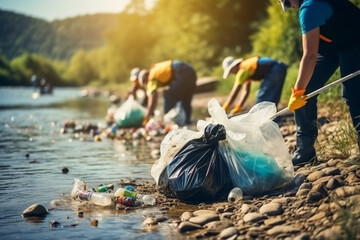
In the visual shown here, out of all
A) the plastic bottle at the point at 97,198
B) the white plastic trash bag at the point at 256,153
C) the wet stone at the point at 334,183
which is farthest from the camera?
the plastic bottle at the point at 97,198

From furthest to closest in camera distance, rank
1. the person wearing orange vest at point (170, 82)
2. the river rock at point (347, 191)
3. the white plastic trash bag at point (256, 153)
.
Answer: the person wearing orange vest at point (170, 82) < the white plastic trash bag at point (256, 153) < the river rock at point (347, 191)

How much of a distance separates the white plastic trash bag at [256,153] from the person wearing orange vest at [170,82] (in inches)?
227

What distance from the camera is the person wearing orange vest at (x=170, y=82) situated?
451 inches

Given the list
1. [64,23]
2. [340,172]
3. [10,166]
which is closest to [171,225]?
[340,172]

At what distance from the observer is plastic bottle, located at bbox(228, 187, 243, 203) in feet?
17.3

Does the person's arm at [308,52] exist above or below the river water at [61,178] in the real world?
above

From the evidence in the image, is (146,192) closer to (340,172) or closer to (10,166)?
(340,172)

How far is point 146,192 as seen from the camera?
6023 mm

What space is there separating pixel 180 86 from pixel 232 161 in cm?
701

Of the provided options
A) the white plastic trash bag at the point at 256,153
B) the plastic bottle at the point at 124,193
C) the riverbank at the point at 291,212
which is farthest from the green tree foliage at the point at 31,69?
the riverbank at the point at 291,212

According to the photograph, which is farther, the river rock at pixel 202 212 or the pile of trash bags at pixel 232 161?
the pile of trash bags at pixel 232 161

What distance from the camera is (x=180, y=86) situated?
12344 millimetres

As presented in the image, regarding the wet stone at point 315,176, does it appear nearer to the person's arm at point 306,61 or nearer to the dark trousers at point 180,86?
the person's arm at point 306,61

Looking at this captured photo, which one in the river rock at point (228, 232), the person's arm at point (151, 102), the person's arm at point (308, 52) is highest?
the person's arm at point (308, 52)
